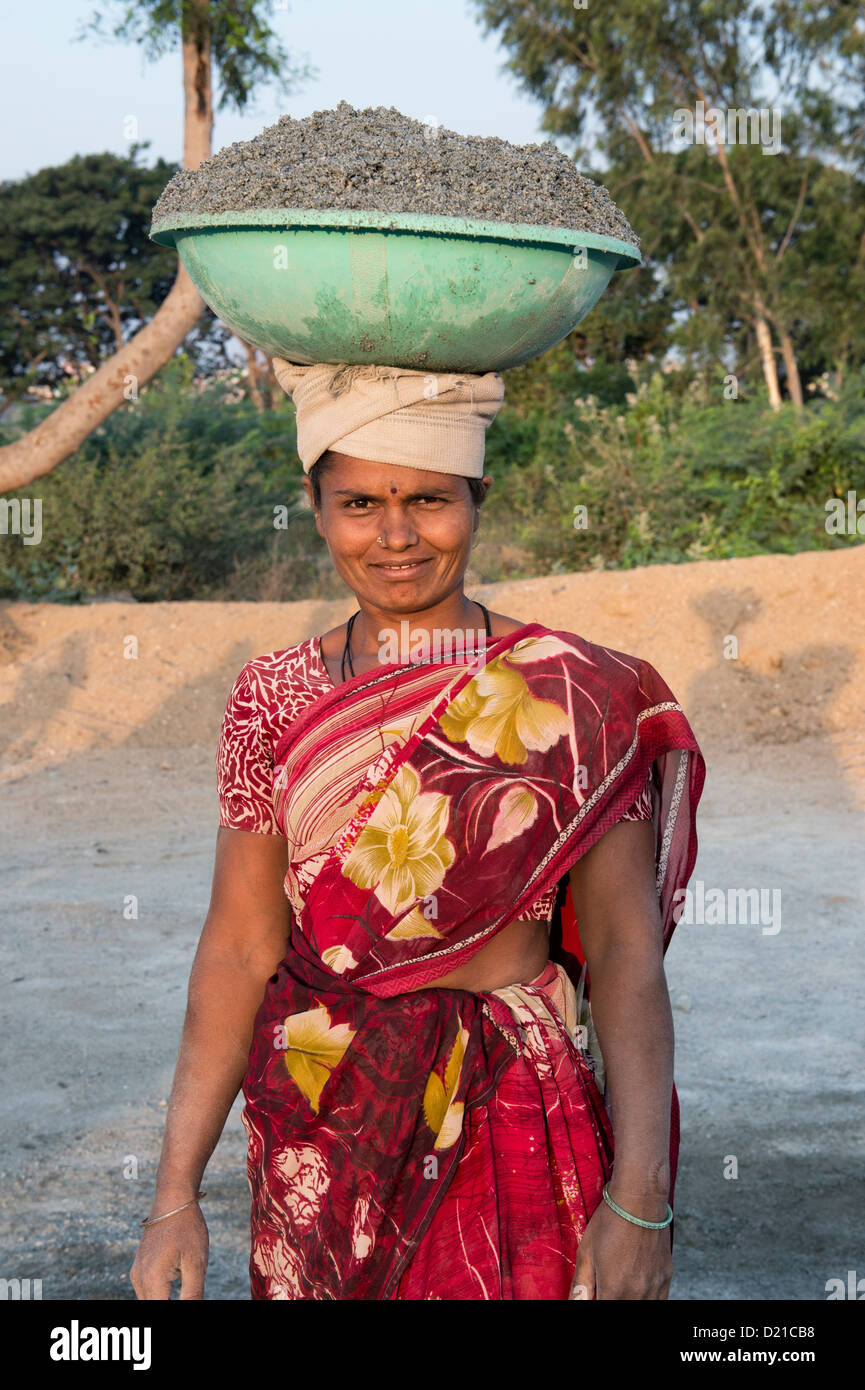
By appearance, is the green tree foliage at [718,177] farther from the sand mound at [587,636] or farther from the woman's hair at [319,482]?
the woman's hair at [319,482]

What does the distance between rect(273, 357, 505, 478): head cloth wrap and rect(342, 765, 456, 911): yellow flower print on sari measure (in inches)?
16.0

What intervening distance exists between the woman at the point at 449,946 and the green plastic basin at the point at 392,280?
75 mm

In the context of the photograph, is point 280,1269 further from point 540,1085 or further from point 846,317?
point 846,317

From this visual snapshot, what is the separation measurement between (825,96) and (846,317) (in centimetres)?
405

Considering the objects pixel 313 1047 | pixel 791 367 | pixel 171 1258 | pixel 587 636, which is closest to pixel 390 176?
pixel 313 1047

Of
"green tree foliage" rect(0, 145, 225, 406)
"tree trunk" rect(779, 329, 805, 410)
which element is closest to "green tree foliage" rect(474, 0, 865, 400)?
"tree trunk" rect(779, 329, 805, 410)

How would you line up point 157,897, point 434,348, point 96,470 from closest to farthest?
point 434,348, point 157,897, point 96,470

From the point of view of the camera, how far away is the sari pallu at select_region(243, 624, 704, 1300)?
1.62 m

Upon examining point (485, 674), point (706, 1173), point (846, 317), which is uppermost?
point (846, 317)

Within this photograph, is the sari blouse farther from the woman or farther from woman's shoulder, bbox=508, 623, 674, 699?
woman's shoulder, bbox=508, 623, 674, 699

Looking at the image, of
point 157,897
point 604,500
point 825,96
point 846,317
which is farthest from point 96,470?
point 825,96

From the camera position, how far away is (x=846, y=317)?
803 inches

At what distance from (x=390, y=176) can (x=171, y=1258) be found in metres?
1.39

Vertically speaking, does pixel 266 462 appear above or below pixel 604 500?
above
